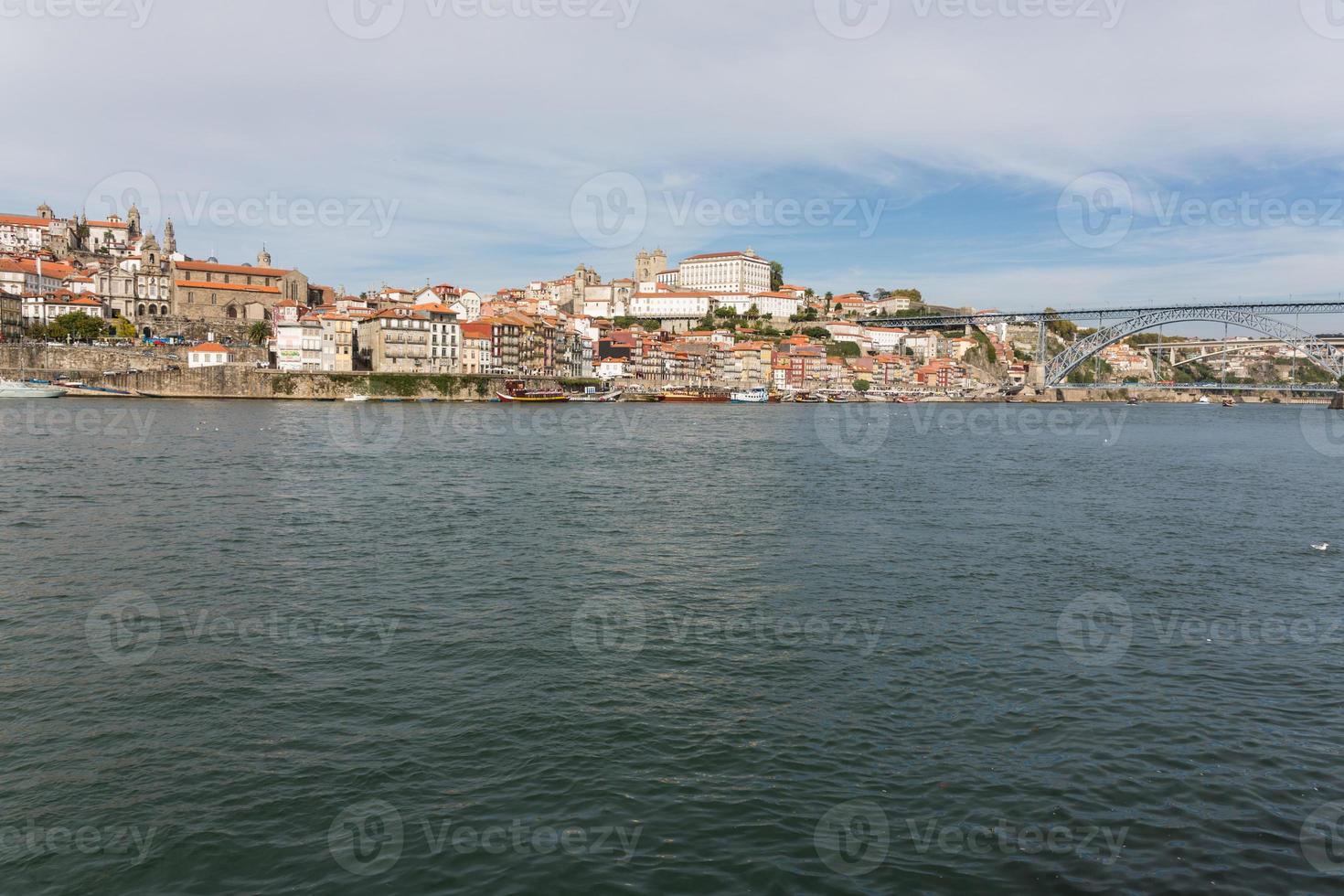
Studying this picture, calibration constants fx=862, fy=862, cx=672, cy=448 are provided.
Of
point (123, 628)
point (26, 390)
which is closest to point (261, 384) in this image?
point (26, 390)

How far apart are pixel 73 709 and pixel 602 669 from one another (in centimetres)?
493

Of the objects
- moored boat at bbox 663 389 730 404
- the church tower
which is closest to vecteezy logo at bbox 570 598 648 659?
moored boat at bbox 663 389 730 404

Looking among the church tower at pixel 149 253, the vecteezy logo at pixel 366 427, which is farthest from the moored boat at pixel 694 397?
the church tower at pixel 149 253

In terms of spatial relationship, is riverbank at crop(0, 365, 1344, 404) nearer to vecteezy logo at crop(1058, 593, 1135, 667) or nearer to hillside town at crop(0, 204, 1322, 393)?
hillside town at crop(0, 204, 1322, 393)

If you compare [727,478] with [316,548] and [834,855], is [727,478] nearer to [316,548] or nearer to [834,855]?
[316,548]

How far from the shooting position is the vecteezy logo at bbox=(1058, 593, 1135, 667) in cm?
992

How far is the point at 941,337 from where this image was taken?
15512 cm
